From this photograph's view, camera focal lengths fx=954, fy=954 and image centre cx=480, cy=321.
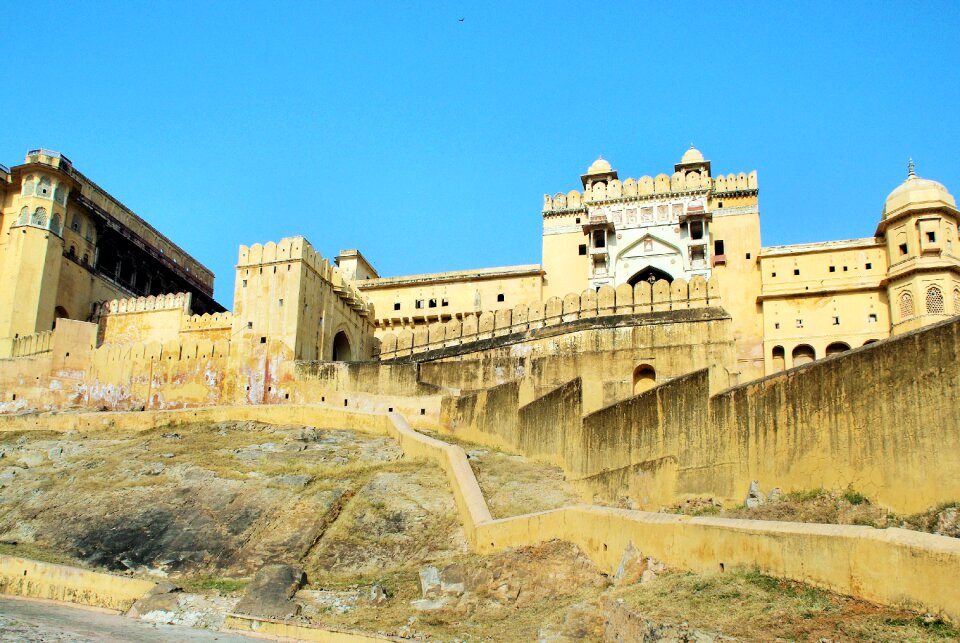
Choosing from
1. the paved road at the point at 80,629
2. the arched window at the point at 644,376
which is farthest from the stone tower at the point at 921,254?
the paved road at the point at 80,629

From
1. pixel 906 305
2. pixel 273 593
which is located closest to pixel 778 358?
pixel 906 305

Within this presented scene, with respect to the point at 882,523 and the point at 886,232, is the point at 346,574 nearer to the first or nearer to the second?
the point at 882,523

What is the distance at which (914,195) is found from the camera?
3325 cm

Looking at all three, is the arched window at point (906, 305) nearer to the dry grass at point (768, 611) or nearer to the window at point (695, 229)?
the window at point (695, 229)

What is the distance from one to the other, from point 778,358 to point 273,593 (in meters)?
25.6

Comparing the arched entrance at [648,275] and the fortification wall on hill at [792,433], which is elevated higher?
the arched entrance at [648,275]

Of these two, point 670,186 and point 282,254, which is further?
point 670,186

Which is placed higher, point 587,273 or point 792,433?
point 587,273

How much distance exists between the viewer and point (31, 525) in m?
18.8

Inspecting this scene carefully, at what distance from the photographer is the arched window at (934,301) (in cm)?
3200

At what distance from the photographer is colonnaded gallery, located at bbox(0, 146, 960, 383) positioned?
31188mm

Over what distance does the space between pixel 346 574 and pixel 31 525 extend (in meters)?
7.60

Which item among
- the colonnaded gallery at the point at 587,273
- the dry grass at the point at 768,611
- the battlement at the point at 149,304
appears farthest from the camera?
the battlement at the point at 149,304

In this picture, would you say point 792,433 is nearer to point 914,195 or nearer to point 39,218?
point 914,195
